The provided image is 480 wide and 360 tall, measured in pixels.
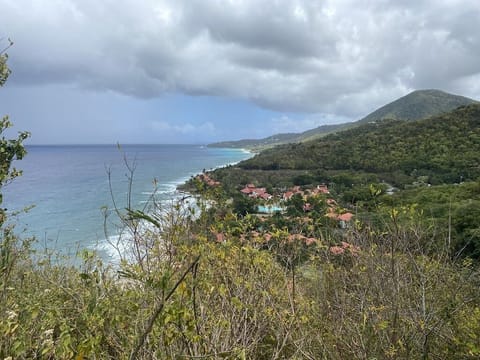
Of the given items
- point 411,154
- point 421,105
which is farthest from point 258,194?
point 421,105

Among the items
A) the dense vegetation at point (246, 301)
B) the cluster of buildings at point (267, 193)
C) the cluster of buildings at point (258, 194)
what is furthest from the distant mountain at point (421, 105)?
the dense vegetation at point (246, 301)

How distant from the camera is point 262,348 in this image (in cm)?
367

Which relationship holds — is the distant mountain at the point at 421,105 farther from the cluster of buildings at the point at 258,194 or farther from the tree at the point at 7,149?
the tree at the point at 7,149

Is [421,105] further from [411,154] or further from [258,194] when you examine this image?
[258,194]

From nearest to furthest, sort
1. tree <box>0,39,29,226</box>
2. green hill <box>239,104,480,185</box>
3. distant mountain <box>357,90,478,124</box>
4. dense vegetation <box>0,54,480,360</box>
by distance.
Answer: dense vegetation <box>0,54,480,360</box>, tree <box>0,39,29,226</box>, green hill <box>239,104,480,185</box>, distant mountain <box>357,90,478,124</box>

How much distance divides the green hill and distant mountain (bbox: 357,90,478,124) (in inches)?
3898

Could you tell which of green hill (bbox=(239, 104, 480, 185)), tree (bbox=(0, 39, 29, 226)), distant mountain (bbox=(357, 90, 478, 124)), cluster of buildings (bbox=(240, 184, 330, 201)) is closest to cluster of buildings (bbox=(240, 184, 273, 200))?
cluster of buildings (bbox=(240, 184, 330, 201))

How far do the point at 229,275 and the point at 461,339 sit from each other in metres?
2.74

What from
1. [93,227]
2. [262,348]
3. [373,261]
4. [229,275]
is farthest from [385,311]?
[93,227]

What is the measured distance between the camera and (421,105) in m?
167

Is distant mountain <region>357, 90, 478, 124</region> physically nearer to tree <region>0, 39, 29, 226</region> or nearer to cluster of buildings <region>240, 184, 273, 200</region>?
cluster of buildings <region>240, 184, 273, 200</region>

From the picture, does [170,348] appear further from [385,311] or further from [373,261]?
[373,261]

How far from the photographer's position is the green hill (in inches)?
1639

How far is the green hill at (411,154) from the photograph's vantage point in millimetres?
41625
